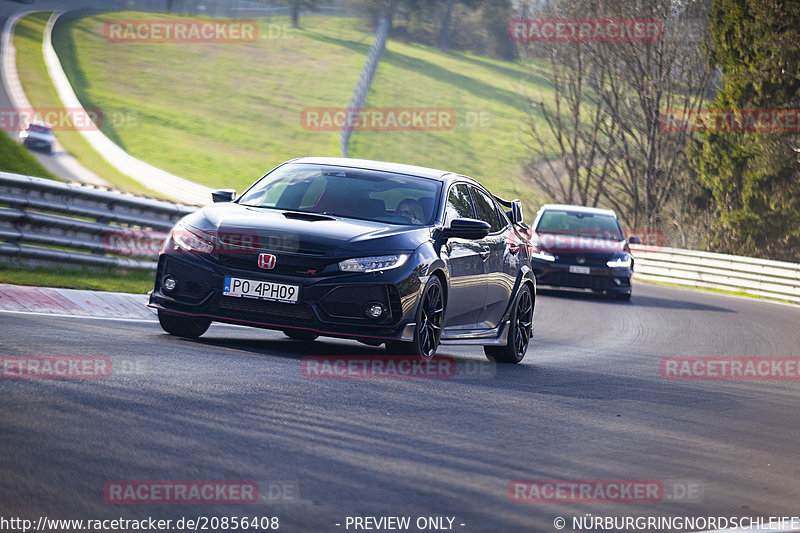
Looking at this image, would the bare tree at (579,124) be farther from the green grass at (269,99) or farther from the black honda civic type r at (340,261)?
the black honda civic type r at (340,261)

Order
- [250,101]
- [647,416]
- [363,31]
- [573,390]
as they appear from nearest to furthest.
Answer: [647,416] < [573,390] < [250,101] < [363,31]

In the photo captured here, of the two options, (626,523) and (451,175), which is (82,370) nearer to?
(626,523)

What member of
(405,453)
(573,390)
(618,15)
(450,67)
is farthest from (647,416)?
(450,67)

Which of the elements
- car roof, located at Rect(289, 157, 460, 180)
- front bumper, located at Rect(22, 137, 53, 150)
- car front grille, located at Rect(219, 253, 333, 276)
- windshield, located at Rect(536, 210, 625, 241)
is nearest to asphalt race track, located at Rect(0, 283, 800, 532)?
car front grille, located at Rect(219, 253, 333, 276)

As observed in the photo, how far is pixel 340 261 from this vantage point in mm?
8812

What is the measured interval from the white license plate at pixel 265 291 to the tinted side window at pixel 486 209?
272cm

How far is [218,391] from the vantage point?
279 inches

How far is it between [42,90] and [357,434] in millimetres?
51833

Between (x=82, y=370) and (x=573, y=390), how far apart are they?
4037mm

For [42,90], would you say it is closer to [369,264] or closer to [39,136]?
[39,136]

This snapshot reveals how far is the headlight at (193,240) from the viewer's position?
902 centimetres

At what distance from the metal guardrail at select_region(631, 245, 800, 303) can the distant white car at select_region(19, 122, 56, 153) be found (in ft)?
76.3

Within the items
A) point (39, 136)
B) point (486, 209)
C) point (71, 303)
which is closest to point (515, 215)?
point (486, 209)

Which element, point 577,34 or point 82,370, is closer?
point 82,370
